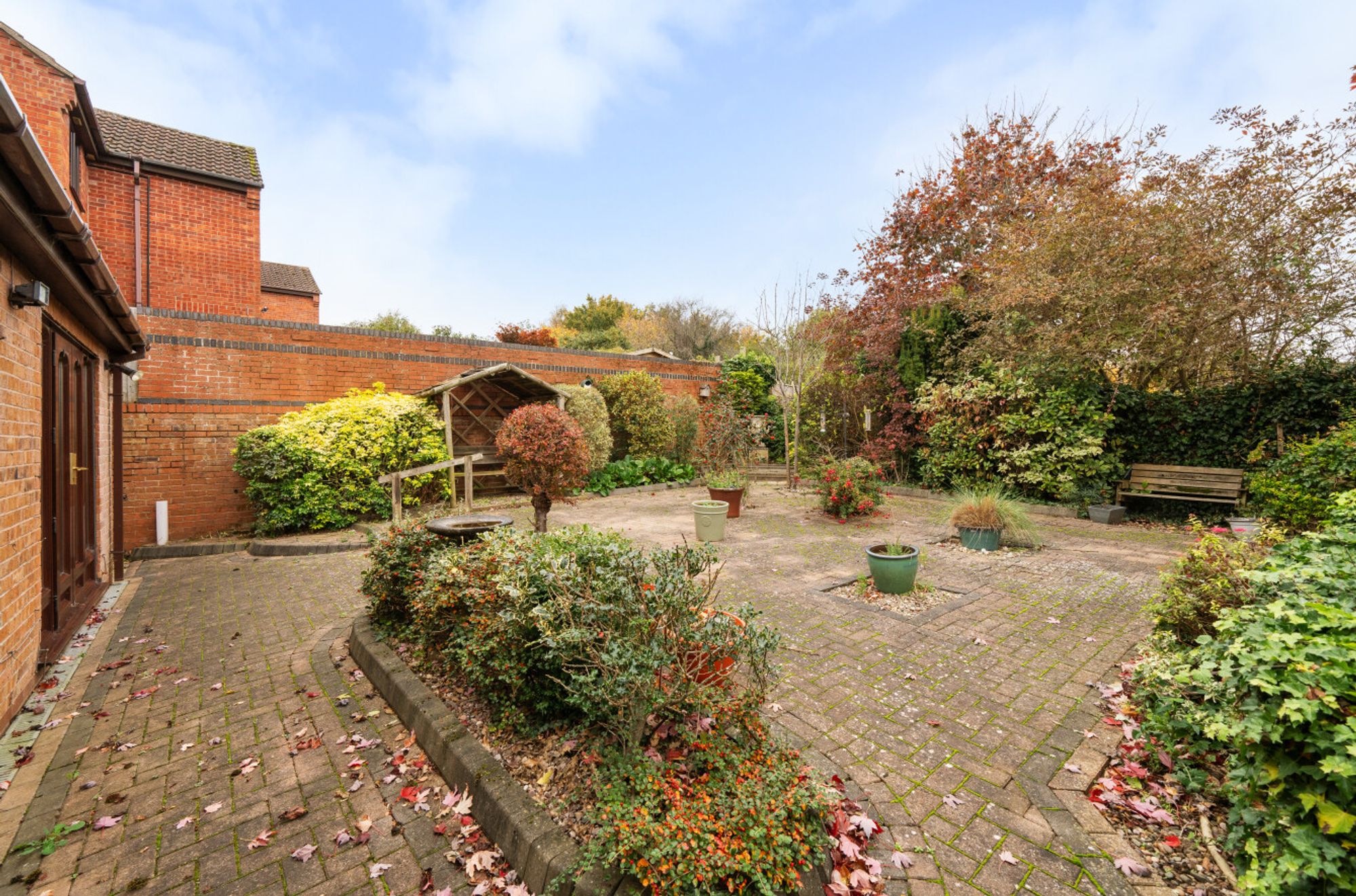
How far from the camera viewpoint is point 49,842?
2150 millimetres

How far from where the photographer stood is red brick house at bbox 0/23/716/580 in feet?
25.1

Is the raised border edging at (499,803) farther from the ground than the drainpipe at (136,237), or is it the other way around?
the drainpipe at (136,237)

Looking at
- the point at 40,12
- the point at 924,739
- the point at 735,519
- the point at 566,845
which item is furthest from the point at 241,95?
the point at 924,739

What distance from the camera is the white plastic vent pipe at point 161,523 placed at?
7.54m

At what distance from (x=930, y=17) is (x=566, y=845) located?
31.8 feet

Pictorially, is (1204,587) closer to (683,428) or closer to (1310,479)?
(1310,479)

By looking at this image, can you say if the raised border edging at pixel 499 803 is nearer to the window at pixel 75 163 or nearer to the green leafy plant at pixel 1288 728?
the green leafy plant at pixel 1288 728

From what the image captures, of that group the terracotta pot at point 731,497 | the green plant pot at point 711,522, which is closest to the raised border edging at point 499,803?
the green plant pot at point 711,522

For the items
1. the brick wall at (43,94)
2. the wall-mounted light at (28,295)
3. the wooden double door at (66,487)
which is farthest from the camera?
the brick wall at (43,94)

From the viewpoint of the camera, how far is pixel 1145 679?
2.82 meters

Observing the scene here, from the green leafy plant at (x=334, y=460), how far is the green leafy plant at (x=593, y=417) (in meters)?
3.13

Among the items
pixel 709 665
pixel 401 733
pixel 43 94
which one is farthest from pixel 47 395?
pixel 43 94

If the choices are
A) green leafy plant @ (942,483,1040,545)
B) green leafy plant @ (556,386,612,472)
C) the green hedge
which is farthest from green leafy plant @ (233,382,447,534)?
the green hedge

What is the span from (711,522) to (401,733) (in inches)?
191
